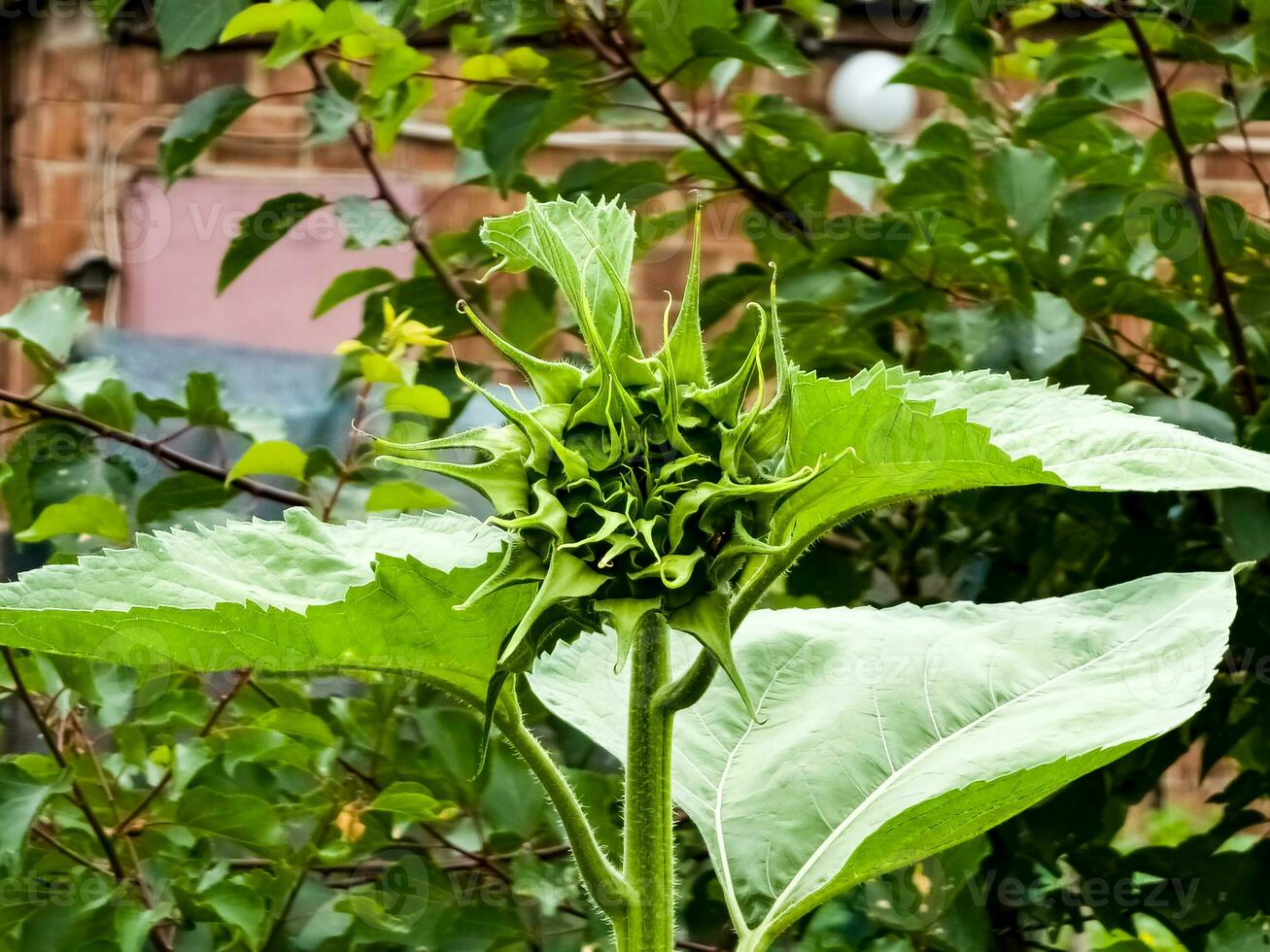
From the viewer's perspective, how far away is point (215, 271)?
217 centimetres

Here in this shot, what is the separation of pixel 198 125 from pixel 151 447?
22 centimetres

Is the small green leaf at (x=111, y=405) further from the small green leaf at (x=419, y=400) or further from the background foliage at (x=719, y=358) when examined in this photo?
the small green leaf at (x=419, y=400)

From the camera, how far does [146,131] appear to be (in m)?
2.18

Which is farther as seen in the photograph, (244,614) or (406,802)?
(406,802)

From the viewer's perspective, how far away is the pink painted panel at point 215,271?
2.12 meters

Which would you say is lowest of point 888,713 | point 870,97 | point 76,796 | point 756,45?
point 76,796

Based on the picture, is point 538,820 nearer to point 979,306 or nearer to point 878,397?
point 979,306

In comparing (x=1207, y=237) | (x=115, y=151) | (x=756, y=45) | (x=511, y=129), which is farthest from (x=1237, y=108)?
(x=115, y=151)

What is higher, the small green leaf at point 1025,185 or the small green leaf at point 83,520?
the small green leaf at point 1025,185

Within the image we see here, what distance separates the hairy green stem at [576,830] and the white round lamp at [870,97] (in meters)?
1.41

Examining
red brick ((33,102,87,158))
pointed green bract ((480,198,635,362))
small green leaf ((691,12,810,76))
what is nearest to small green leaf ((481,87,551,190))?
small green leaf ((691,12,810,76))

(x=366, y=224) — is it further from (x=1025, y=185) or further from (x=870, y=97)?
(x=870, y=97)

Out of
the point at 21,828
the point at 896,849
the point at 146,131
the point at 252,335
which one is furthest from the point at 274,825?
the point at 146,131

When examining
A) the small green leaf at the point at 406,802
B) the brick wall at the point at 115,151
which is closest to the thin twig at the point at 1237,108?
the small green leaf at the point at 406,802
